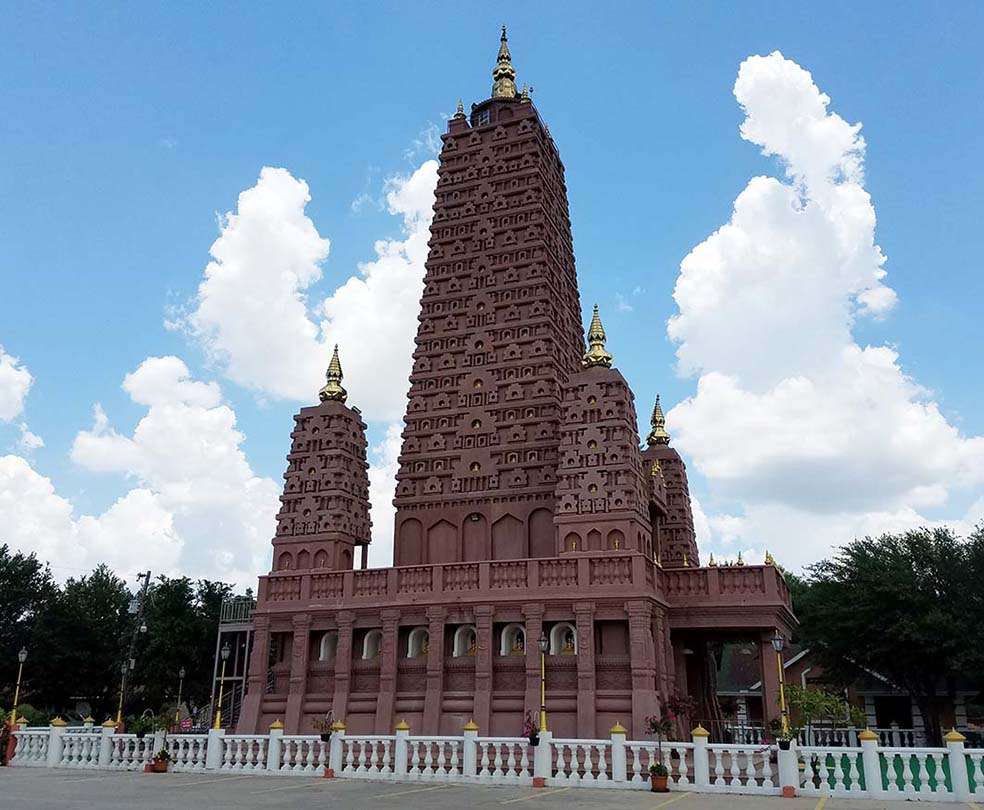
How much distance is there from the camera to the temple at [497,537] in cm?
3072

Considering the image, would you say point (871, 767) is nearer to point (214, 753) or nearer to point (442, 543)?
point (214, 753)

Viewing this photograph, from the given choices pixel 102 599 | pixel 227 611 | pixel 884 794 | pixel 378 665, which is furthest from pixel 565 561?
pixel 102 599

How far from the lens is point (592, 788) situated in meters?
21.8

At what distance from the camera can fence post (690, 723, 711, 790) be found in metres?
21.2

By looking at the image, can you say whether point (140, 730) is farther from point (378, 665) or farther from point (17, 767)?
point (378, 665)

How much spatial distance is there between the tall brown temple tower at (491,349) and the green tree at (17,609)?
35.8m

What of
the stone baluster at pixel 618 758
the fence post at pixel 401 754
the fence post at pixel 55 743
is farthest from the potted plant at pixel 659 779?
the fence post at pixel 55 743

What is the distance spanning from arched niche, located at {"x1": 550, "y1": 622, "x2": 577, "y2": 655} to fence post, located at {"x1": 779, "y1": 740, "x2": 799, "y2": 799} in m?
11.9

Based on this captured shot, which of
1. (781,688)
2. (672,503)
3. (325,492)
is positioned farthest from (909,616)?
(325,492)

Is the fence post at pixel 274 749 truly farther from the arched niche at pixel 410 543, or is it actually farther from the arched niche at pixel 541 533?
the arched niche at pixel 541 533

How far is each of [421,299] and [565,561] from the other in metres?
16.5

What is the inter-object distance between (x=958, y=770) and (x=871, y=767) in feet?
5.98

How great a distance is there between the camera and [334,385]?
3909 cm

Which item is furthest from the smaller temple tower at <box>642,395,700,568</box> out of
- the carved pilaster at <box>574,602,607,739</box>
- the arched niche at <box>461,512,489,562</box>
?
the carved pilaster at <box>574,602,607,739</box>
